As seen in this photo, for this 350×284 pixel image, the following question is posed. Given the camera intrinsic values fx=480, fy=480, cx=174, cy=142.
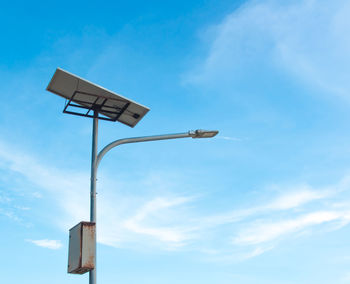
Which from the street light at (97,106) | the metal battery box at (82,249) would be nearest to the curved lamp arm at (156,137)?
the street light at (97,106)

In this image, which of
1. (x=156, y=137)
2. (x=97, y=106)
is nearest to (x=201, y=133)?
(x=156, y=137)

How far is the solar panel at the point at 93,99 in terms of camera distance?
1083 cm

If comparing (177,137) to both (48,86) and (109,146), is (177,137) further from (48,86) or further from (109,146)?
(48,86)

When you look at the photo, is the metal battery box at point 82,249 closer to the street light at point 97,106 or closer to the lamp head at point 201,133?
the street light at point 97,106

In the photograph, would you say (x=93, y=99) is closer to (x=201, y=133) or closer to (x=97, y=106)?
(x=97, y=106)

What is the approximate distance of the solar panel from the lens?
10828mm

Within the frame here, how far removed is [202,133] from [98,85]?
290 centimetres

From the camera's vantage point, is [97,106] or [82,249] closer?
[82,249]

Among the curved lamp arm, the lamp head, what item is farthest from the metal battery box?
the lamp head

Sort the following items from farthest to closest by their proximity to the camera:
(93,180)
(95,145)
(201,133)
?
1. (201,133)
2. (95,145)
3. (93,180)

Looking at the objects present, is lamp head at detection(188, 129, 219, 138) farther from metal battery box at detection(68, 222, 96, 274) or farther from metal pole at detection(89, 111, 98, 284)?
metal battery box at detection(68, 222, 96, 274)

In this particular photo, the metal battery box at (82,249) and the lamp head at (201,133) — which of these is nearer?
the metal battery box at (82,249)

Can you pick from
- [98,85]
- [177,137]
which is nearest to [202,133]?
[177,137]

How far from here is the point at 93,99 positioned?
1117 cm
